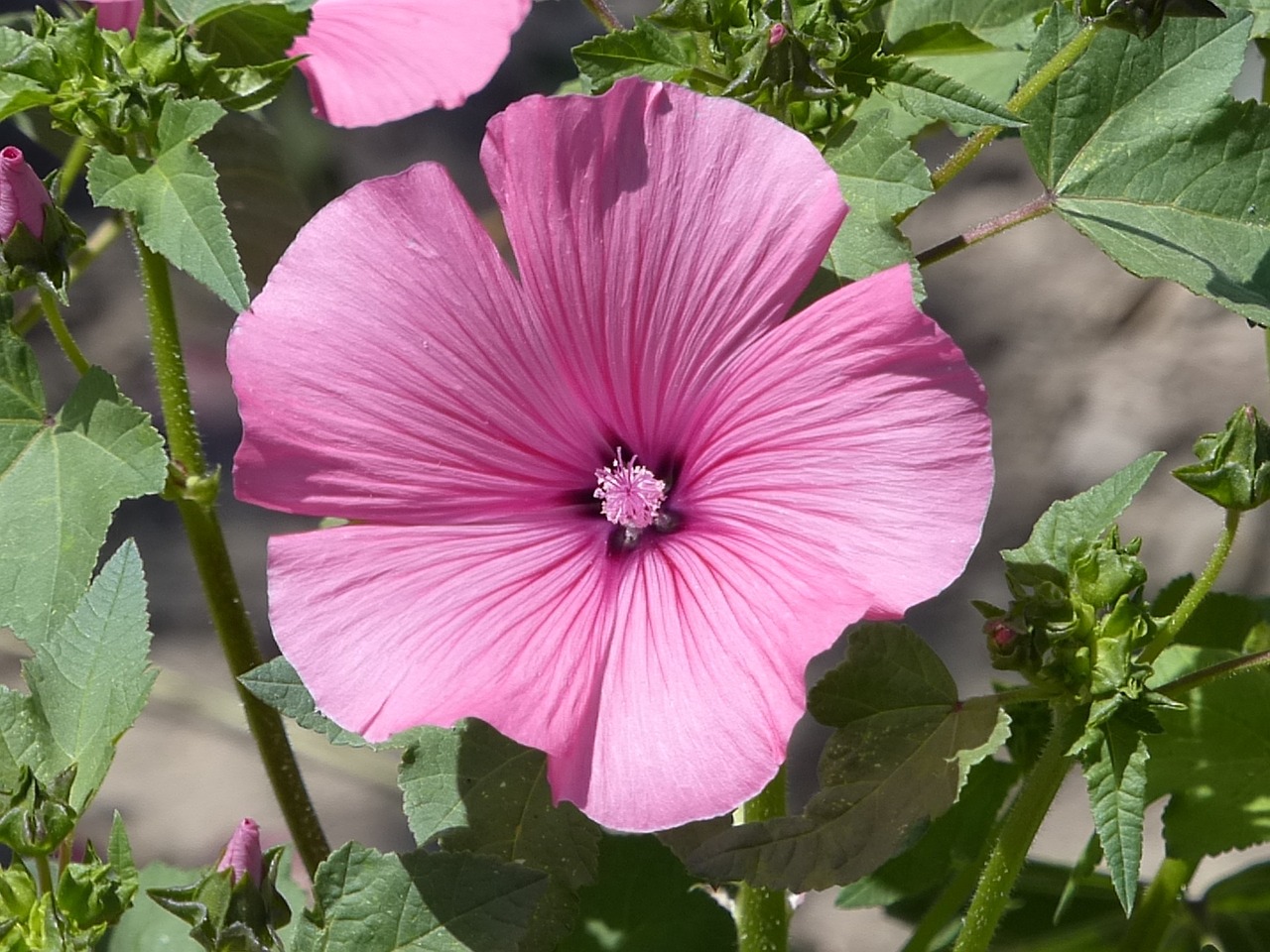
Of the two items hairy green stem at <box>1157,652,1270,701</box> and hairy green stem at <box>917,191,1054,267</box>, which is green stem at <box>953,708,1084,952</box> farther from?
hairy green stem at <box>917,191,1054,267</box>

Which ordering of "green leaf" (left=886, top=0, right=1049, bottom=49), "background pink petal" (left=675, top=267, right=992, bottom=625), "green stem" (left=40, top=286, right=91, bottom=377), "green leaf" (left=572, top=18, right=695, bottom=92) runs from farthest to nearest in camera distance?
"green leaf" (left=886, top=0, right=1049, bottom=49) < "green stem" (left=40, top=286, right=91, bottom=377) < "green leaf" (left=572, top=18, right=695, bottom=92) < "background pink petal" (left=675, top=267, right=992, bottom=625)

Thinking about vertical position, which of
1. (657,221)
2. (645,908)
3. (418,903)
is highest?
(657,221)

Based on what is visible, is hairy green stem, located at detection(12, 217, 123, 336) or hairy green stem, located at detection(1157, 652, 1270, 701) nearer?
hairy green stem, located at detection(1157, 652, 1270, 701)

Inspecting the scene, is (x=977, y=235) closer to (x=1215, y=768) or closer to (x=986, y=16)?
(x=986, y=16)

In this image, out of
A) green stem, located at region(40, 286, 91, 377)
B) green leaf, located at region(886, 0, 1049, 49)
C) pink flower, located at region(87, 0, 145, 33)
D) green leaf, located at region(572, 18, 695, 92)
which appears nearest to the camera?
green leaf, located at region(572, 18, 695, 92)

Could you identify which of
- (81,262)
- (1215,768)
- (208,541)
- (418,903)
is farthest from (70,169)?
(1215,768)

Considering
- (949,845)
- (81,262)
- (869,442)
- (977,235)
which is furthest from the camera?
(949,845)

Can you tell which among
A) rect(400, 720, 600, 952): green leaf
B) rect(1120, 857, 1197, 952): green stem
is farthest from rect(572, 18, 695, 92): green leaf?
rect(1120, 857, 1197, 952): green stem
